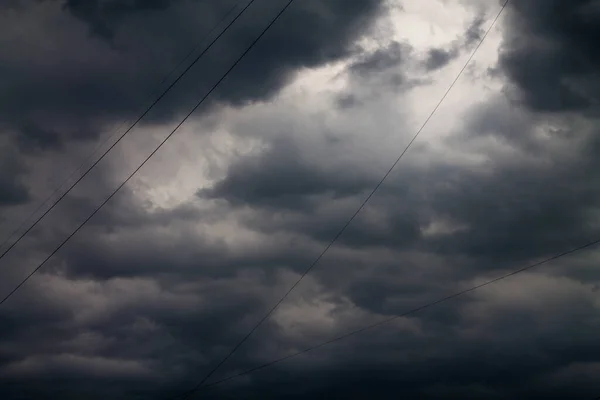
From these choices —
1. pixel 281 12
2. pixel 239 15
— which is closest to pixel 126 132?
pixel 239 15

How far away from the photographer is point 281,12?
84.0 ft

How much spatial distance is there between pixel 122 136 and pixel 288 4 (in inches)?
527

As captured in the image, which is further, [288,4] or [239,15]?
[288,4]

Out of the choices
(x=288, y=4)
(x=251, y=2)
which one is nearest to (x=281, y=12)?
(x=288, y=4)

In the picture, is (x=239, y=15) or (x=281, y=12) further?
(x=281, y=12)

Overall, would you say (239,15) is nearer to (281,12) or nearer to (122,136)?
(281,12)

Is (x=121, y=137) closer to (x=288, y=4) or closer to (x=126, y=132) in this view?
(x=126, y=132)

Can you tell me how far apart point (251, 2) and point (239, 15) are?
67.5 inches

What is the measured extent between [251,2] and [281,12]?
90.2 inches

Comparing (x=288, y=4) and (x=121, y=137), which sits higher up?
(x=288, y=4)

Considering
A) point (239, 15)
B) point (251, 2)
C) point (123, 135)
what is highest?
point (251, 2)

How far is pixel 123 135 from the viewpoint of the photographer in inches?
961

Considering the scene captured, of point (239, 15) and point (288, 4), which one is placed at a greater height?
point (288, 4)

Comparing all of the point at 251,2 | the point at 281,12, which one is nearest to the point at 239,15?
the point at 251,2
